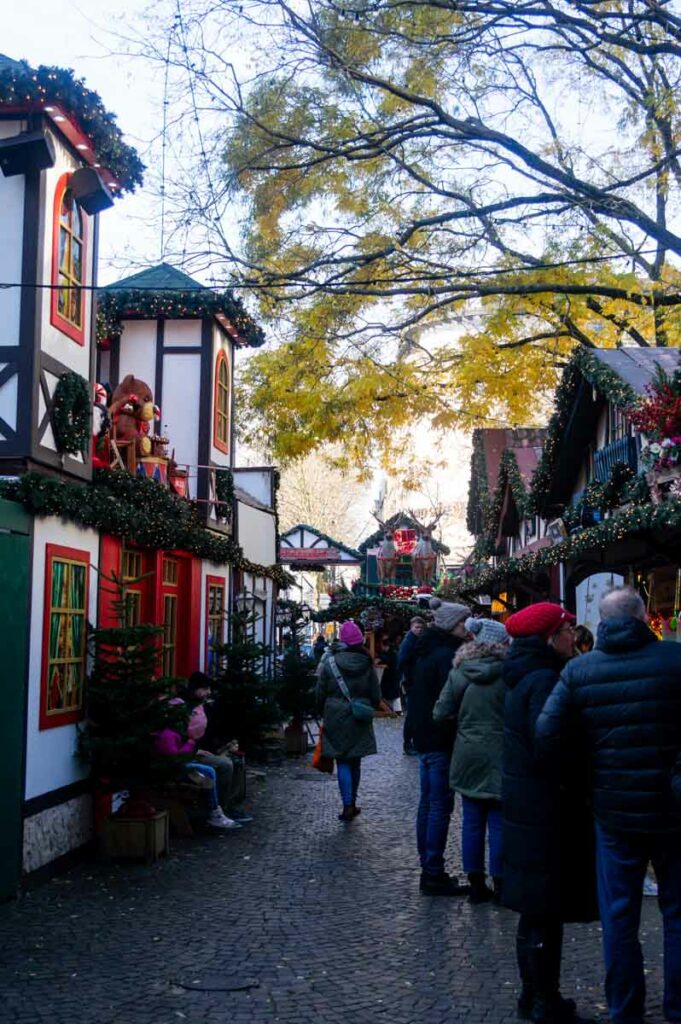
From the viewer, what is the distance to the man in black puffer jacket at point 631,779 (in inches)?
182

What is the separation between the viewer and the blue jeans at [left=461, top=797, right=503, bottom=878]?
7297 mm

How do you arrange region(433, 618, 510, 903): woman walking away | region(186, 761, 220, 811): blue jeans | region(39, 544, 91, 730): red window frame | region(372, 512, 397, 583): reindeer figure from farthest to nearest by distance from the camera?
region(372, 512, 397, 583): reindeer figure, region(186, 761, 220, 811): blue jeans, region(39, 544, 91, 730): red window frame, region(433, 618, 510, 903): woman walking away

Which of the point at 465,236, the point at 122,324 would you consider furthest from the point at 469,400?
the point at 122,324

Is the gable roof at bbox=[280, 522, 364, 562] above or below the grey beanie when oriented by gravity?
above

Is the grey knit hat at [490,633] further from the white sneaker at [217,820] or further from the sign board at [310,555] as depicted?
the sign board at [310,555]

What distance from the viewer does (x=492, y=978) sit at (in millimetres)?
5840

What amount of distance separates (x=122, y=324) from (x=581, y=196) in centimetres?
763

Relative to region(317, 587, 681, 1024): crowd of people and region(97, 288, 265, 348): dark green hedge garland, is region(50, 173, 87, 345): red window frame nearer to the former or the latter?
region(317, 587, 681, 1024): crowd of people

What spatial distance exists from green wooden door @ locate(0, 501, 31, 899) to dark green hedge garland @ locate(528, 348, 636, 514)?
7297 mm

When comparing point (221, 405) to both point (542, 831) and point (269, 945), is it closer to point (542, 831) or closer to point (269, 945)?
point (269, 945)

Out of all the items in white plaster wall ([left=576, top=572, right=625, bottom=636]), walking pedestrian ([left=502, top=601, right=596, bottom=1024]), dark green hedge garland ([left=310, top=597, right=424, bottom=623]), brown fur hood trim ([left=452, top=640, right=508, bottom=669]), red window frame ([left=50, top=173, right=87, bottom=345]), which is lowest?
walking pedestrian ([left=502, top=601, right=596, bottom=1024])

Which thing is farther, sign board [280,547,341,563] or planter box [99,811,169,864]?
sign board [280,547,341,563]

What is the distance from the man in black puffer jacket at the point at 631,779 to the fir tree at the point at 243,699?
32.3 feet

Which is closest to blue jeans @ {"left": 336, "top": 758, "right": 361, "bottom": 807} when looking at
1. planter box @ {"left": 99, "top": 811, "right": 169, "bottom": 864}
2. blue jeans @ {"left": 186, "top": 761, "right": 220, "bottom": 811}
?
blue jeans @ {"left": 186, "top": 761, "right": 220, "bottom": 811}
